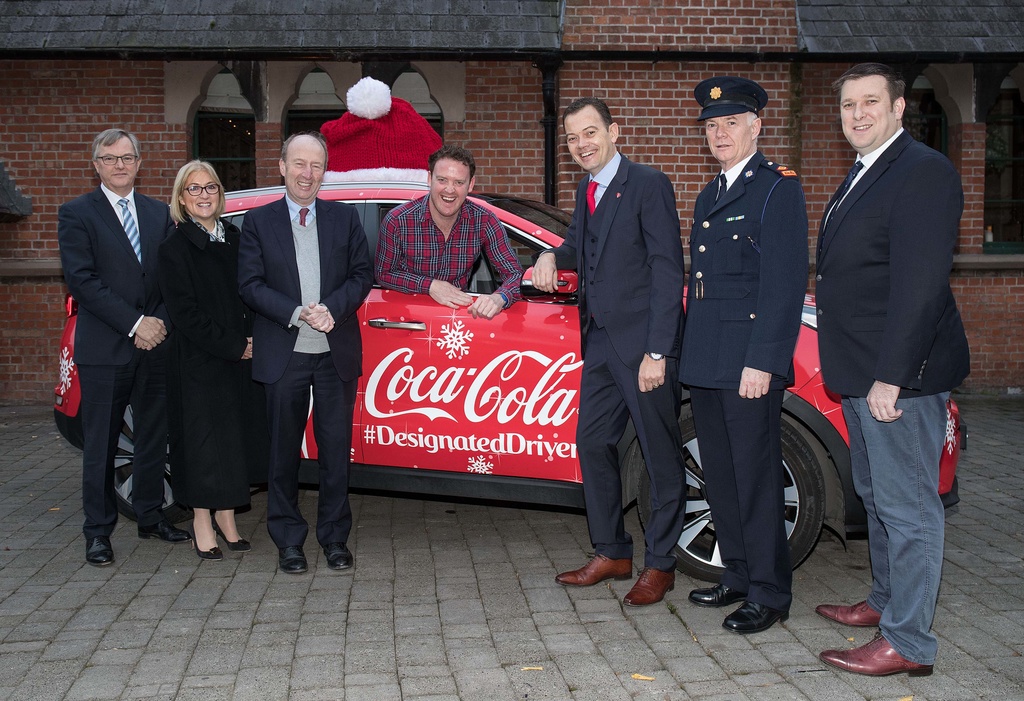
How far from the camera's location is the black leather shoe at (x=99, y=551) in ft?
16.5

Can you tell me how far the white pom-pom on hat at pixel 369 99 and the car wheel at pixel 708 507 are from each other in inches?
91.5

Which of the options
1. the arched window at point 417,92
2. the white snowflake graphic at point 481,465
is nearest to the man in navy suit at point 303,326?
the white snowflake graphic at point 481,465

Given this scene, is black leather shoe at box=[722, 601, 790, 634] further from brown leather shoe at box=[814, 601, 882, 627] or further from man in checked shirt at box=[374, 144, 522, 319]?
man in checked shirt at box=[374, 144, 522, 319]

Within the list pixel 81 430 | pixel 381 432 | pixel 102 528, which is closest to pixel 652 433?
pixel 381 432

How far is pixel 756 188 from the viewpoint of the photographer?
4.01m

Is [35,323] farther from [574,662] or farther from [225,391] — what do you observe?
[574,662]

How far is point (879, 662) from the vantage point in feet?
11.9

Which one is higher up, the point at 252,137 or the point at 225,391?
the point at 252,137

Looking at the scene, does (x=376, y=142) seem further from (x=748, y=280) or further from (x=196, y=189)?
(x=748, y=280)

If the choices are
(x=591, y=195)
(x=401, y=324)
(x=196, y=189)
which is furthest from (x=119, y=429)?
(x=591, y=195)

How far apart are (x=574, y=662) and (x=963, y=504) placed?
3.54m

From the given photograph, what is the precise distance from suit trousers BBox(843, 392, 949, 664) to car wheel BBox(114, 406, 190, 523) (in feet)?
12.5

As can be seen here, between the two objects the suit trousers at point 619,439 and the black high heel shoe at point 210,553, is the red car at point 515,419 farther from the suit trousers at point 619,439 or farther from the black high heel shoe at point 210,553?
the black high heel shoe at point 210,553

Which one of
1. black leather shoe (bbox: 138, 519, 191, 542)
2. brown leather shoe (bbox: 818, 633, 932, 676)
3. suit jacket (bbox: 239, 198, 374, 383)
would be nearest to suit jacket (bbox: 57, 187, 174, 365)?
suit jacket (bbox: 239, 198, 374, 383)
